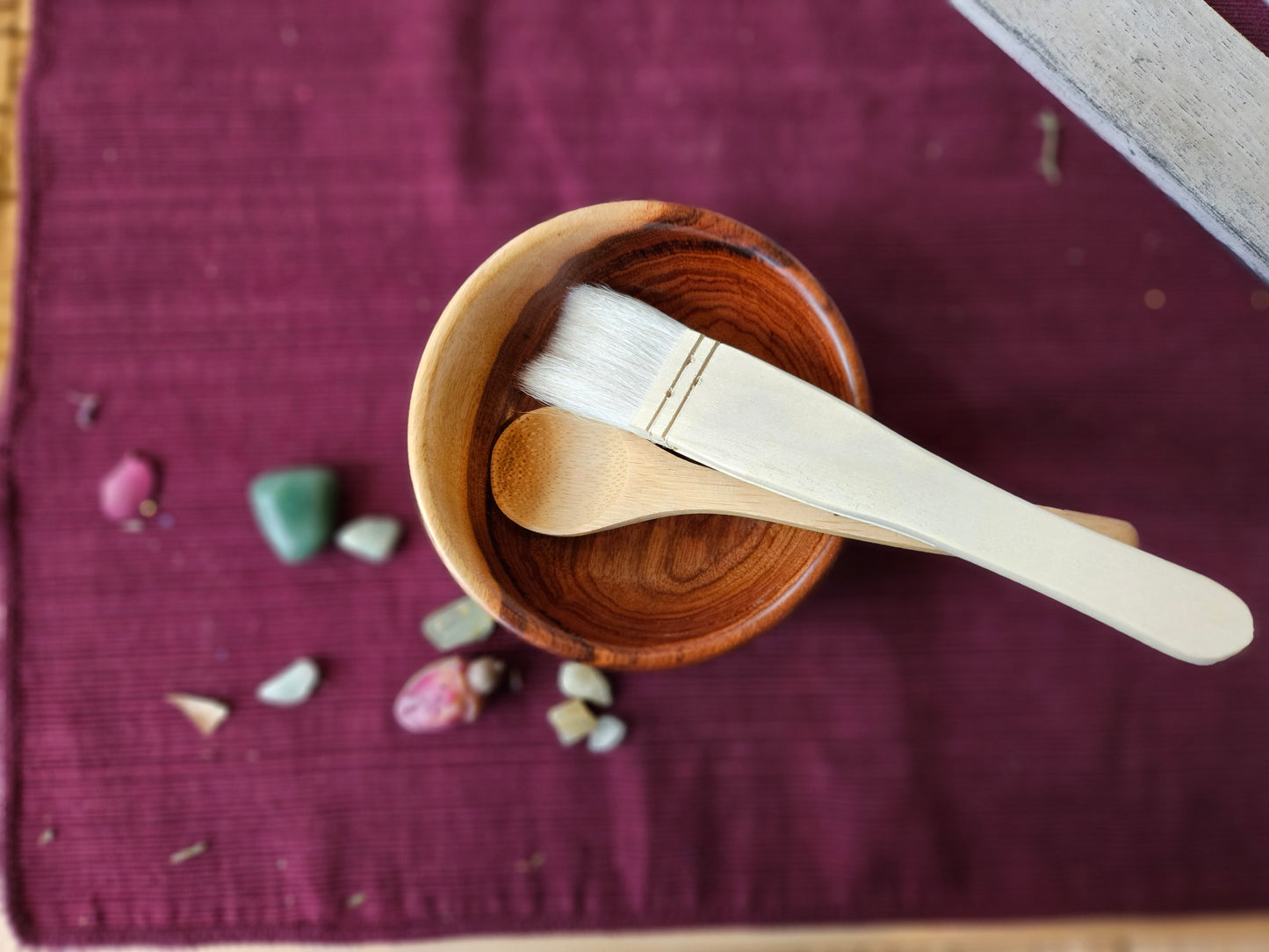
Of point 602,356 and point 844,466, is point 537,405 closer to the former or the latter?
point 602,356

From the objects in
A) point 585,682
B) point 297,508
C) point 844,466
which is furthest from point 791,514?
point 297,508

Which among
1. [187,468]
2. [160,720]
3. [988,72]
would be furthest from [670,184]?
[160,720]

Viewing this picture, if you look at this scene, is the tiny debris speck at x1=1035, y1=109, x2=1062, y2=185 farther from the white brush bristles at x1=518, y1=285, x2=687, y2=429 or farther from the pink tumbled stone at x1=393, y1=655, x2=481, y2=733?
the pink tumbled stone at x1=393, y1=655, x2=481, y2=733

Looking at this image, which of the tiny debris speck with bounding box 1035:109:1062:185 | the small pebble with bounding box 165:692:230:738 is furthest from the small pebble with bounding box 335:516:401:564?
the tiny debris speck with bounding box 1035:109:1062:185

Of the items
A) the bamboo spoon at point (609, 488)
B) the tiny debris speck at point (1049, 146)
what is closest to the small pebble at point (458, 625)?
the bamboo spoon at point (609, 488)

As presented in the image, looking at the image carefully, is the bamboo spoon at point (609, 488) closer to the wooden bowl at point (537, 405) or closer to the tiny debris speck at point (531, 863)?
the wooden bowl at point (537, 405)

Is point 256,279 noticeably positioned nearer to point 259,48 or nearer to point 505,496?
point 259,48
